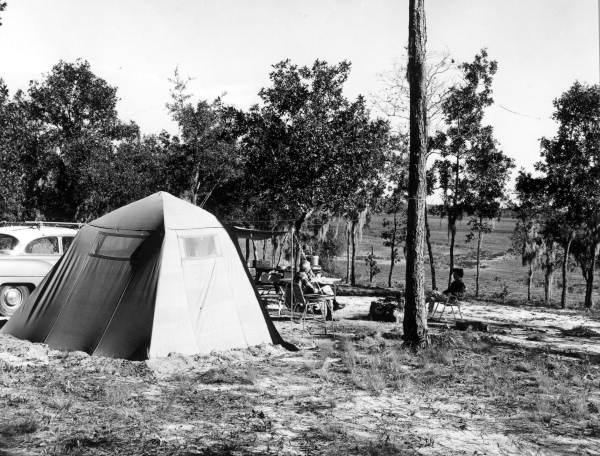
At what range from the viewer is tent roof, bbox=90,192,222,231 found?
9.29 meters

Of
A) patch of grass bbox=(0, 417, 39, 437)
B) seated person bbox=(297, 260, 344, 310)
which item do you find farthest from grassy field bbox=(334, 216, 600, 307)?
patch of grass bbox=(0, 417, 39, 437)

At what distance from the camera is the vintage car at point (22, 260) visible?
36.1ft

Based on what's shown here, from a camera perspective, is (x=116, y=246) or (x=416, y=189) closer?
(x=116, y=246)

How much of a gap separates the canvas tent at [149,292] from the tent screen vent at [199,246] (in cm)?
2

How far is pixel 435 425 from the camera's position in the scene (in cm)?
600

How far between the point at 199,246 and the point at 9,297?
4602mm

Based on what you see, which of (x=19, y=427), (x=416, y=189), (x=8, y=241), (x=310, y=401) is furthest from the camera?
(x=8, y=241)

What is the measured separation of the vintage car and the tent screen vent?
135 inches

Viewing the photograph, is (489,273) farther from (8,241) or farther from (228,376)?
(228,376)

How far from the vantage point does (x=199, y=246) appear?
372 inches

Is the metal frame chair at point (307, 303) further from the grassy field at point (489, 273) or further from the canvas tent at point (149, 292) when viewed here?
the grassy field at point (489, 273)

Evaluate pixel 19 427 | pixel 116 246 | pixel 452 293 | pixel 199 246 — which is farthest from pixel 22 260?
pixel 452 293

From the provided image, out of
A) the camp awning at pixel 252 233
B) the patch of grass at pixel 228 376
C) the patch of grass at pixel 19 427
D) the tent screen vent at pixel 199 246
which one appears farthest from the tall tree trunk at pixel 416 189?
the patch of grass at pixel 19 427

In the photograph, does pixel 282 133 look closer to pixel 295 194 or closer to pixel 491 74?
pixel 295 194
